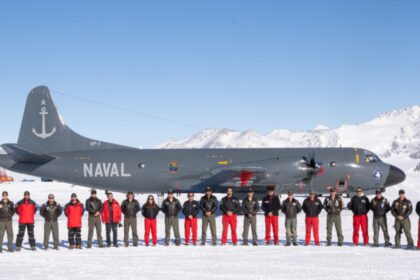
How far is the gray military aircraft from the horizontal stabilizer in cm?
5

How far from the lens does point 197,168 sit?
28.8m

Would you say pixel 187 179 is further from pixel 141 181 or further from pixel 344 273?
pixel 344 273

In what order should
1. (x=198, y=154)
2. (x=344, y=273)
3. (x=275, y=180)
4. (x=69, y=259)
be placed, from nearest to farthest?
(x=344, y=273), (x=69, y=259), (x=275, y=180), (x=198, y=154)

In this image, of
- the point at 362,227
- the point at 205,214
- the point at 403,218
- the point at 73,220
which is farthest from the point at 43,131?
the point at 403,218

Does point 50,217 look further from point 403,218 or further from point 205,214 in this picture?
point 403,218

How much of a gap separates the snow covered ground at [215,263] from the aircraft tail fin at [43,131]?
12842mm

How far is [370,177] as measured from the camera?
28797 millimetres

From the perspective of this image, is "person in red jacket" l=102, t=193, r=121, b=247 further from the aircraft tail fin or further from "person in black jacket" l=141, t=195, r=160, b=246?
the aircraft tail fin

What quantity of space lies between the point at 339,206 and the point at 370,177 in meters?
12.5

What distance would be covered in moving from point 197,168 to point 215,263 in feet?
49.1

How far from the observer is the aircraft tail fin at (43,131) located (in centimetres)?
2995

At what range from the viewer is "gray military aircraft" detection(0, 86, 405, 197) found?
91.6 ft

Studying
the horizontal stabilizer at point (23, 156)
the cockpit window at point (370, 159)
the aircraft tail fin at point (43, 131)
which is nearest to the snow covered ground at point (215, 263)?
the horizontal stabilizer at point (23, 156)

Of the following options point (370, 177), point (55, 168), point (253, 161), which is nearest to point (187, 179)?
point (253, 161)
